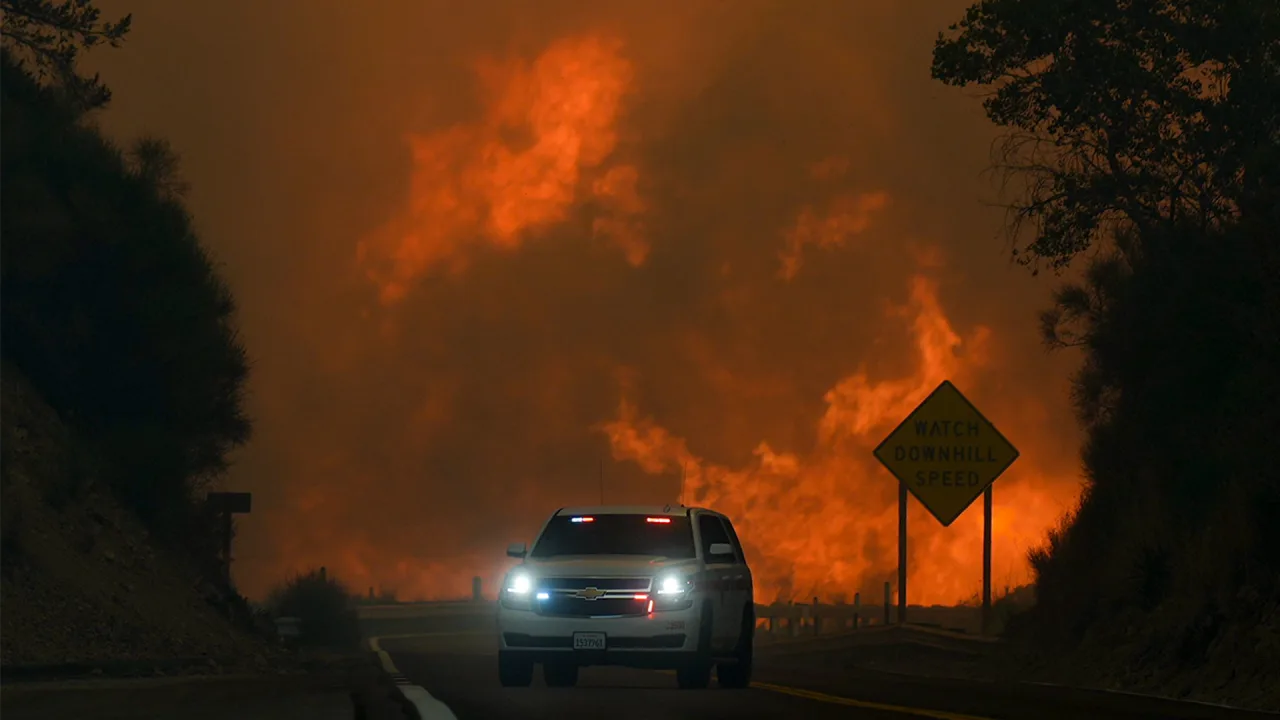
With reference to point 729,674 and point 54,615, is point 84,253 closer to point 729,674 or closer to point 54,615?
point 54,615

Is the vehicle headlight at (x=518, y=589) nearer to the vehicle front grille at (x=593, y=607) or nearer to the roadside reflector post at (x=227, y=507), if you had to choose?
the vehicle front grille at (x=593, y=607)

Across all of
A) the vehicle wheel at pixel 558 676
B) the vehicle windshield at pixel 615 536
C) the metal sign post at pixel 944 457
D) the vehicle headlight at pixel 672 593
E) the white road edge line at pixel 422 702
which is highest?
the metal sign post at pixel 944 457

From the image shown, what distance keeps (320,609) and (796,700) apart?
143 ft

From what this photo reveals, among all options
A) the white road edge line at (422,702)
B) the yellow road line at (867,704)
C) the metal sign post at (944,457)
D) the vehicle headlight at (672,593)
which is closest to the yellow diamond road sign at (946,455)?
the metal sign post at (944,457)

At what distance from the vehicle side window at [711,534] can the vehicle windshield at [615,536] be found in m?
0.33

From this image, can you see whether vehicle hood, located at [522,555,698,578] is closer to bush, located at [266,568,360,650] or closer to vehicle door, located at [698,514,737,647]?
vehicle door, located at [698,514,737,647]

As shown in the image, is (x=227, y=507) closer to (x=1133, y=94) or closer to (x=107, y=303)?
(x=107, y=303)

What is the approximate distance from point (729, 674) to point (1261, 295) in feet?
30.5

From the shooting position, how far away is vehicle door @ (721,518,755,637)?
2452 cm

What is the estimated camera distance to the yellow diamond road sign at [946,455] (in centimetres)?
3553

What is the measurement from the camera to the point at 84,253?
3781 centimetres

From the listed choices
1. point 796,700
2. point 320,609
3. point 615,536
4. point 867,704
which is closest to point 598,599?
point 615,536

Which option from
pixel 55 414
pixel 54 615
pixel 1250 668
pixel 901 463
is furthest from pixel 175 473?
pixel 1250 668

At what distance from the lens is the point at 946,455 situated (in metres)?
35.7
